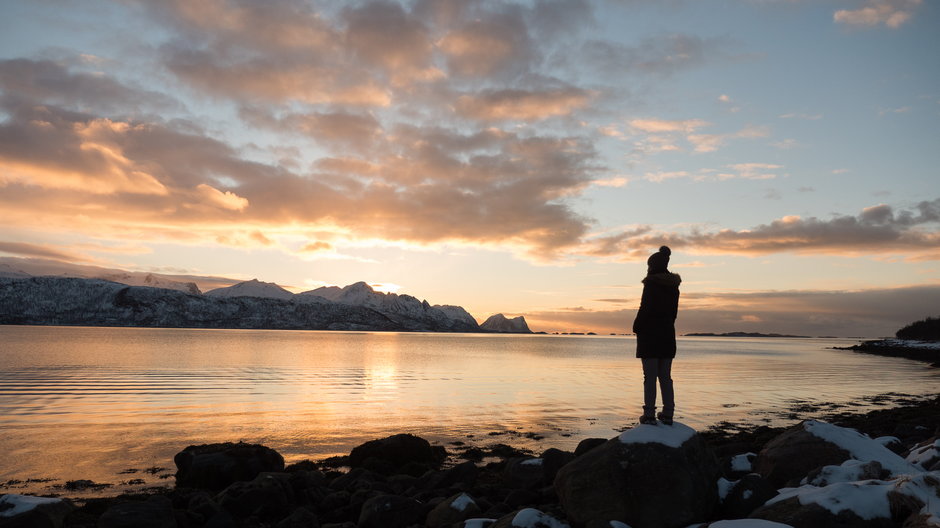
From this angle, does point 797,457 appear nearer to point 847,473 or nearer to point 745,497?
point 847,473

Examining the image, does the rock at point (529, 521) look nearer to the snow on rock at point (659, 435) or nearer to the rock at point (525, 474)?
the snow on rock at point (659, 435)

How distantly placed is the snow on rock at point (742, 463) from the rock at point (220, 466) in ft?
41.3

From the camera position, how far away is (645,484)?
9133mm

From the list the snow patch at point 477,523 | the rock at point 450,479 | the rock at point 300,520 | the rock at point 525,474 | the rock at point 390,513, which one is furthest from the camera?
the rock at point 450,479

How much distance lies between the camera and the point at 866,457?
11156mm

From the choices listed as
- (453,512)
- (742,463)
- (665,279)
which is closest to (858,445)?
(742,463)

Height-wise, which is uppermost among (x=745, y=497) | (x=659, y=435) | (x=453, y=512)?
(x=659, y=435)

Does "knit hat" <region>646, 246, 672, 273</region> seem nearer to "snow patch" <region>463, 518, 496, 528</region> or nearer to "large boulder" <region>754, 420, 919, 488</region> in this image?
"large boulder" <region>754, 420, 919, 488</region>

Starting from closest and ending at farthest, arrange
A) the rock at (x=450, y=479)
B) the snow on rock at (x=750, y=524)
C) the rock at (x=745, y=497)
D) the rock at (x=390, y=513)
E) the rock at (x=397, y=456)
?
1. the snow on rock at (x=750, y=524)
2. the rock at (x=745, y=497)
3. the rock at (x=390, y=513)
4. the rock at (x=450, y=479)
5. the rock at (x=397, y=456)

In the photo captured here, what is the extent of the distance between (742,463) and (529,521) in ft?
20.7

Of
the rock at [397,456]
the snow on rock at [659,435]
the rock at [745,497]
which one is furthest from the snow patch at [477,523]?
the rock at [397,456]

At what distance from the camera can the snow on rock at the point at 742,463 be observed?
487 inches

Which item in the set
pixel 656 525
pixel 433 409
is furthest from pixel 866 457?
pixel 433 409

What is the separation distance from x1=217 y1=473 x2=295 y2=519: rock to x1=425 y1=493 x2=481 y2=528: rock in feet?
12.6
